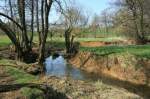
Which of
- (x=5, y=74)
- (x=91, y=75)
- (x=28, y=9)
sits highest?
(x=28, y=9)

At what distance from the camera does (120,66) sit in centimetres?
2612

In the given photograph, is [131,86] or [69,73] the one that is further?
[69,73]

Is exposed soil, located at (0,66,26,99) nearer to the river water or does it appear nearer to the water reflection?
the river water

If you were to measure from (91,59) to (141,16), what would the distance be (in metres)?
20.0

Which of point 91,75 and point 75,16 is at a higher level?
point 75,16

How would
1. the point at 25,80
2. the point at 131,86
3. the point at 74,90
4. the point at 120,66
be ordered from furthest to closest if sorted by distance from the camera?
the point at 120,66 → the point at 131,86 → the point at 25,80 → the point at 74,90

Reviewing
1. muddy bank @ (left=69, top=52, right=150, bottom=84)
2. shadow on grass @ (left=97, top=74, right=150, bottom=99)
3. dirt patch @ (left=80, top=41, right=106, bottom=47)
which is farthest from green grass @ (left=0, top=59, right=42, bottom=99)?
dirt patch @ (left=80, top=41, right=106, bottom=47)

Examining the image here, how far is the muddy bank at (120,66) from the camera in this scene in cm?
2325

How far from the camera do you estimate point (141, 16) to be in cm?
5016

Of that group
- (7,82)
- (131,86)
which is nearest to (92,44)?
(131,86)

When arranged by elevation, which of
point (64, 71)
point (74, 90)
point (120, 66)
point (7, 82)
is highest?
point (7, 82)

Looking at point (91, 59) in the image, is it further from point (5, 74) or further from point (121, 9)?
point (121, 9)

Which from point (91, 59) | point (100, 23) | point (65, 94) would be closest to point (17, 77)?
point (65, 94)

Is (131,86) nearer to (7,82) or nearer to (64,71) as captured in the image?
(64,71)
